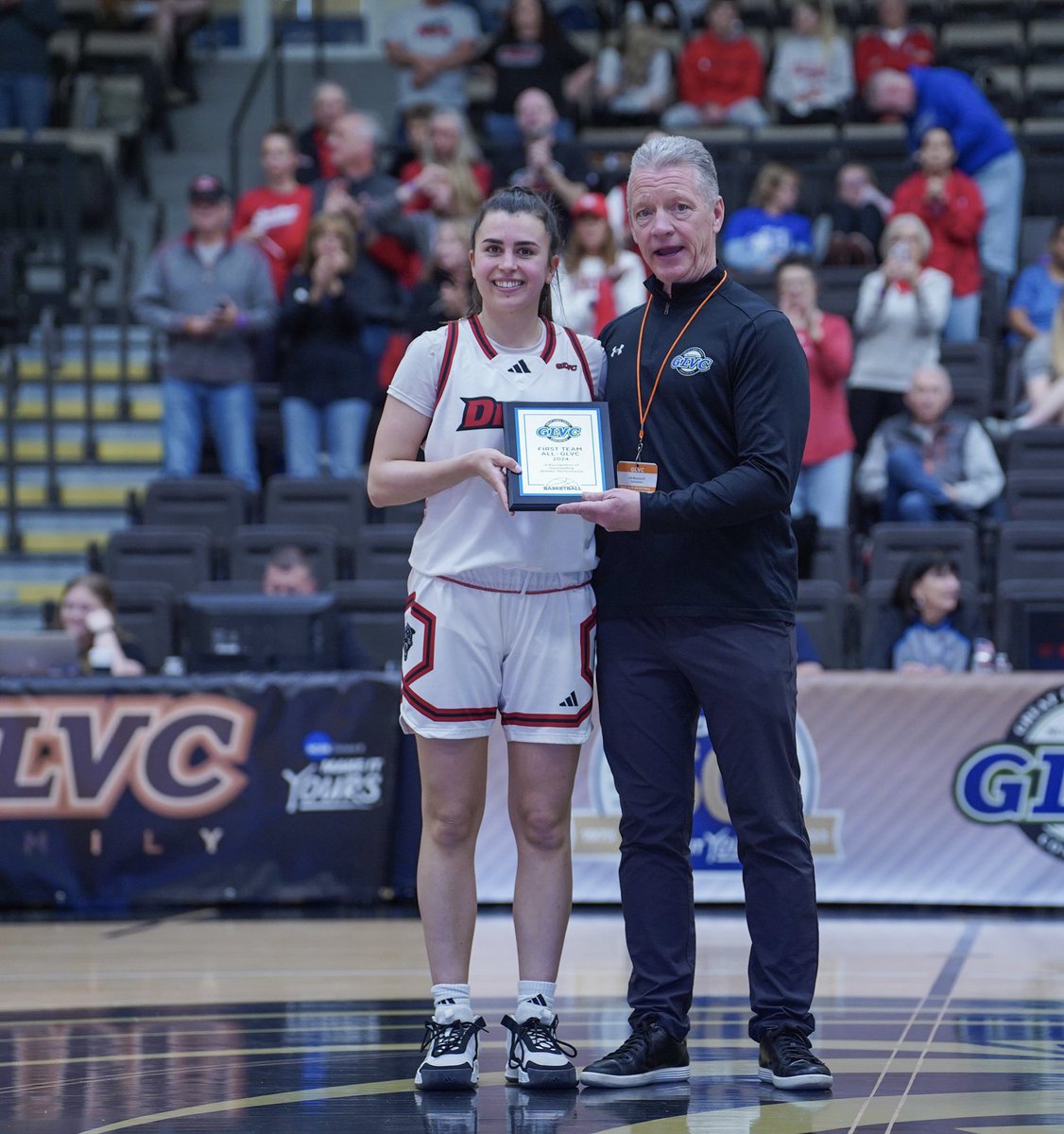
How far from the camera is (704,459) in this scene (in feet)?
13.1

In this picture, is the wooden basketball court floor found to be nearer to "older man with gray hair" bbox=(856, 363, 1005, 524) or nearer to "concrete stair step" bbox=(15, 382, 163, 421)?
"older man with gray hair" bbox=(856, 363, 1005, 524)

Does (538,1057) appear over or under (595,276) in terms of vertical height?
under

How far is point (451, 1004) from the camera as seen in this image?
13.0 ft

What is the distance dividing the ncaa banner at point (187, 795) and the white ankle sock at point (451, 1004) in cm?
319

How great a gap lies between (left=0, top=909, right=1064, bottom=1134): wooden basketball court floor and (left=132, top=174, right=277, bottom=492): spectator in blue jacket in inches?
136

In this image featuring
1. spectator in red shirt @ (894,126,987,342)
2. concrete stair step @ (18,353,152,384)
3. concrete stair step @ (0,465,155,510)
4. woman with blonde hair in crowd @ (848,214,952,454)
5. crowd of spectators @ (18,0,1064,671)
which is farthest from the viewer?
concrete stair step @ (18,353,152,384)

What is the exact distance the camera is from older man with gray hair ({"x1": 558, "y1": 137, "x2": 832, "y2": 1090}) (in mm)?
3943

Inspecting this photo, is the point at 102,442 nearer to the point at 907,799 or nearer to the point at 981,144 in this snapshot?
the point at 981,144

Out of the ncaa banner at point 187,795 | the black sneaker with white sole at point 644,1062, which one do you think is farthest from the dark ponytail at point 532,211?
the ncaa banner at point 187,795

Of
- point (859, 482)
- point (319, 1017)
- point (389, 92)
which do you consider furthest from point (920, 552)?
point (389, 92)

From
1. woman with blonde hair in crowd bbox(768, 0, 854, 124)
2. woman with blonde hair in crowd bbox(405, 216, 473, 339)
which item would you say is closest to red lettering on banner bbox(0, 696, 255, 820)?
woman with blonde hair in crowd bbox(405, 216, 473, 339)

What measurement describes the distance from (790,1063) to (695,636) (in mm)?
888

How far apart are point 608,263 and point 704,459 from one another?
5.53 metres

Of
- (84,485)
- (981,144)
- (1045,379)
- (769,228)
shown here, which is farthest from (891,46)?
(84,485)
